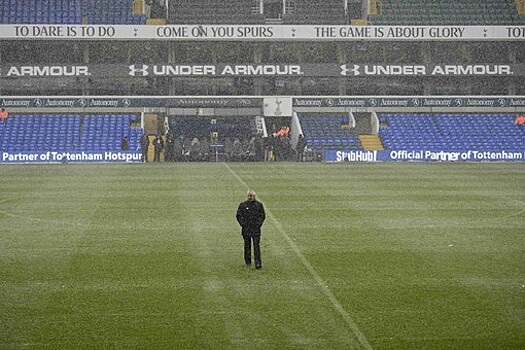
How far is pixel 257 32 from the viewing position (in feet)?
194

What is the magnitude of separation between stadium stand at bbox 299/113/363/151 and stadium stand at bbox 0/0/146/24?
12246 mm

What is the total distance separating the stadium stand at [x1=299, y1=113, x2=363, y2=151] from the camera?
179 ft

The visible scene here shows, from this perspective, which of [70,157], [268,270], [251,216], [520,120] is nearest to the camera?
[251,216]

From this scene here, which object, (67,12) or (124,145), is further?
(67,12)

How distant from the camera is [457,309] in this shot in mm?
13289

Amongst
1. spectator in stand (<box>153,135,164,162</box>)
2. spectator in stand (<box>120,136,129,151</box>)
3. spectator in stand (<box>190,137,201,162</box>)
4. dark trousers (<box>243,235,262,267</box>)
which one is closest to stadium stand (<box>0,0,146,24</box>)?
spectator in stand (<box>190,137,201,162</box>)

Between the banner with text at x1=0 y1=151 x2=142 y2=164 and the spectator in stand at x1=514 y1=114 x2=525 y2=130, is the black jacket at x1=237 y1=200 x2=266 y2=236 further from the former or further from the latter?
the spectator in stand at x1=514 y1=114 x2=525 y2=130

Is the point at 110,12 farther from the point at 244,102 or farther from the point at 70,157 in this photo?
the point at 70,157

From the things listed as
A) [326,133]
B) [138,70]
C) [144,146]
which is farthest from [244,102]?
[144,146]

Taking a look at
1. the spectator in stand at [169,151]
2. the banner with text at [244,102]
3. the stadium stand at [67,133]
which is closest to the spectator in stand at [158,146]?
the spectator in stand at [169,151]

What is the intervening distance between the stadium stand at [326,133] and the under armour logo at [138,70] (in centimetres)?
1010

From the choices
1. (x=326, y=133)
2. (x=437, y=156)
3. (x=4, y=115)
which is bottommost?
(x=437, y=156)

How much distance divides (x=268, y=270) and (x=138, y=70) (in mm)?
45370

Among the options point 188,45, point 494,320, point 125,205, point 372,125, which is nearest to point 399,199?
point 125,205
